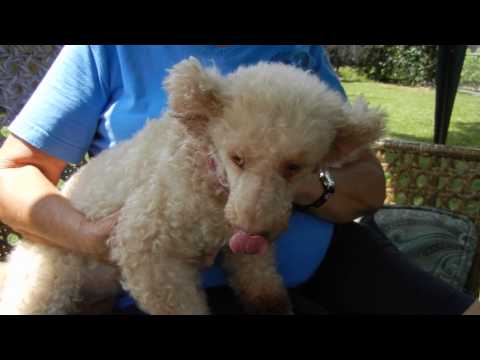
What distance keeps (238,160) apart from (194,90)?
182 mm

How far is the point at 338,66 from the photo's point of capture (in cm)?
1412

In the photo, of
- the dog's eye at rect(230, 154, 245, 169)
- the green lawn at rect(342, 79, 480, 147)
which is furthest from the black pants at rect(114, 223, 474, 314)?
the green lawn at rect(342, 79, 480, 147)

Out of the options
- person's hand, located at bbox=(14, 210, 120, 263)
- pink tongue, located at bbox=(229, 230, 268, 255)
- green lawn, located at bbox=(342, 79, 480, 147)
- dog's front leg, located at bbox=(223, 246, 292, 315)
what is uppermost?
pink tongue, located at bbox=(229, 230, 268, 255)

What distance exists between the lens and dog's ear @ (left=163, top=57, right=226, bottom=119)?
1.03 meters

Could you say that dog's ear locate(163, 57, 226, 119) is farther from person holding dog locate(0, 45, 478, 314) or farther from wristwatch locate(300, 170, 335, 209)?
wristwatch locate(300, 170, 335, 209)

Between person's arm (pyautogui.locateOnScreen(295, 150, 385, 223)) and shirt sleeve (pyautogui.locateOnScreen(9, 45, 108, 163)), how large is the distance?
710 mm

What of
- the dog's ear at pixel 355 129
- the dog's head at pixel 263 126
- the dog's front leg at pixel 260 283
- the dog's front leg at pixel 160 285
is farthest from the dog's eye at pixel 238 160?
the dog's front leg at pixel 260 283

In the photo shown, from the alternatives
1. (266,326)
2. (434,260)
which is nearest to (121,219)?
(266,326)

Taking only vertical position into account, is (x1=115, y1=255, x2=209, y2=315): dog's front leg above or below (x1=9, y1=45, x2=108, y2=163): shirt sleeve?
below

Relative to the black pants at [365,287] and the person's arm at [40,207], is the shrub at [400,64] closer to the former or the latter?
the black pants at [365,287]

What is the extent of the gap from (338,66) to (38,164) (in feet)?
44.7

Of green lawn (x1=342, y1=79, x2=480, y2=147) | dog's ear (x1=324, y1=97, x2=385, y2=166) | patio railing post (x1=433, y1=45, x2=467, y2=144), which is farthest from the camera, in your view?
green lawn (x1=342, y1=79, x2=480, y2=147)

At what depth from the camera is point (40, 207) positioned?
1331mm

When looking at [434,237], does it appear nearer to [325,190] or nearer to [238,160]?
[325,190]
